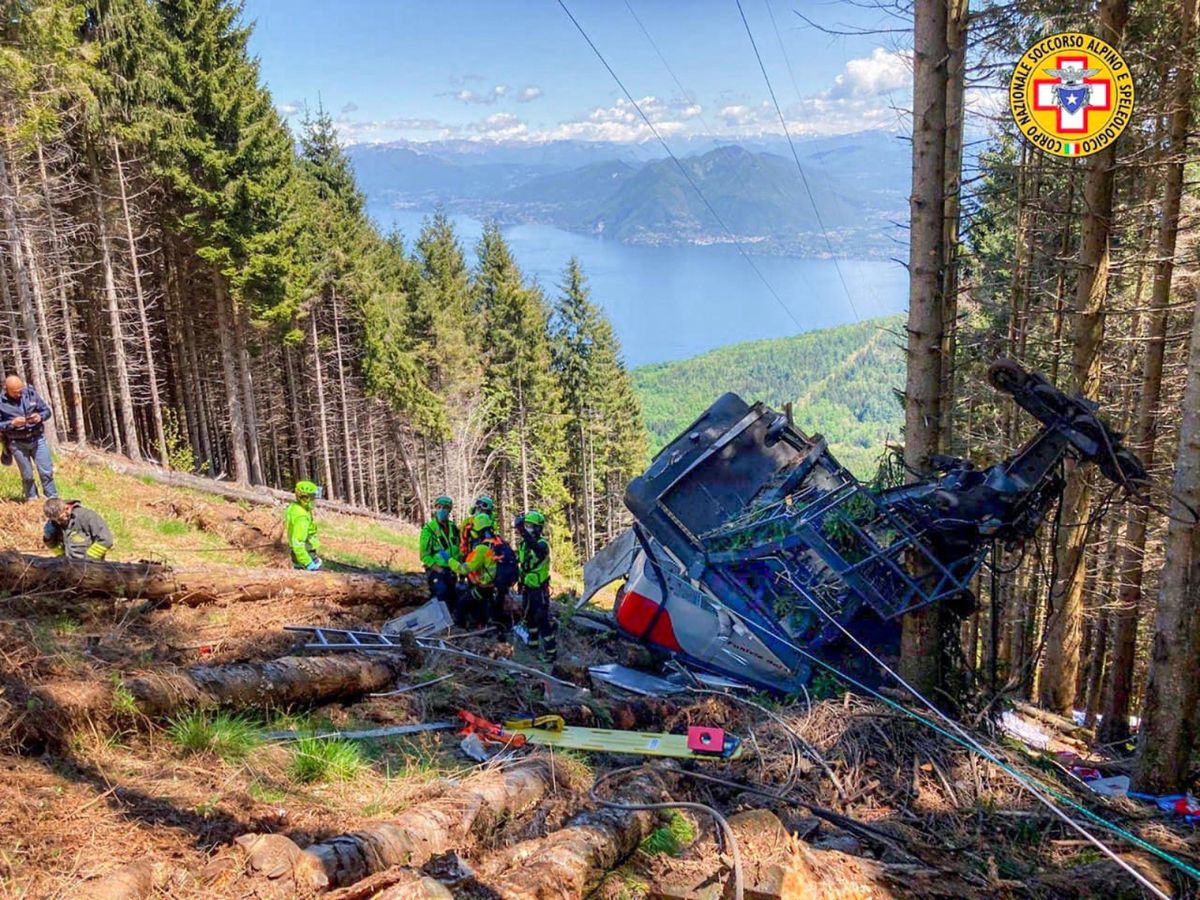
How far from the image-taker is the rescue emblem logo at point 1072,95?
8484 millimetres

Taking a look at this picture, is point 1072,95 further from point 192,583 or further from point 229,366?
point 229,366

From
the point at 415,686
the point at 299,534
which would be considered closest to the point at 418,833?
the point at 415,686

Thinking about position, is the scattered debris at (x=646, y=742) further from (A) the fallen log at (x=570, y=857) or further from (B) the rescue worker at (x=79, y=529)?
(B) the rescue worker at (x=79, y=529)

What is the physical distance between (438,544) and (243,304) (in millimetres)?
20737

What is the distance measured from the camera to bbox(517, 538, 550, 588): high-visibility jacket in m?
10.1

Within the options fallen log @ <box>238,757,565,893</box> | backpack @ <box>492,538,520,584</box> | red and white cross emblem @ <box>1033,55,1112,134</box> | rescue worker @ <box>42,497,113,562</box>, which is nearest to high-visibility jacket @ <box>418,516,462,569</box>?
backpack @ <box>492,538,520,584</box>

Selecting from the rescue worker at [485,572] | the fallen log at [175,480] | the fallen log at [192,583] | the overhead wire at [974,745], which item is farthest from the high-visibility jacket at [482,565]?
the fallen log at [175,480]

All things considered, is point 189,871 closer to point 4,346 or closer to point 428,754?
point 428,754

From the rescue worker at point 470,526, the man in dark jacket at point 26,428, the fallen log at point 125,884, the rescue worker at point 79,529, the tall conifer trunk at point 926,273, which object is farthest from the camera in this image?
the man in dark jacket at point 26,428

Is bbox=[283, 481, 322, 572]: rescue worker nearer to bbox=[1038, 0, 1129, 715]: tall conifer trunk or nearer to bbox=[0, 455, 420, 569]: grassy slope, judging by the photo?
bbox=[0, 455, 420, 569]: grassy slope

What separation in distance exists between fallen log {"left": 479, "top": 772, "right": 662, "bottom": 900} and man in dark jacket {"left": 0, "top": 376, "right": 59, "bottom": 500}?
33.2 feet

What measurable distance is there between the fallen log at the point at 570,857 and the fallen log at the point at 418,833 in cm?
33

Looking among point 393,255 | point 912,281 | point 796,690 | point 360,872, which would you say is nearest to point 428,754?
point 360,872

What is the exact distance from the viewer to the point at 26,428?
1070cm
